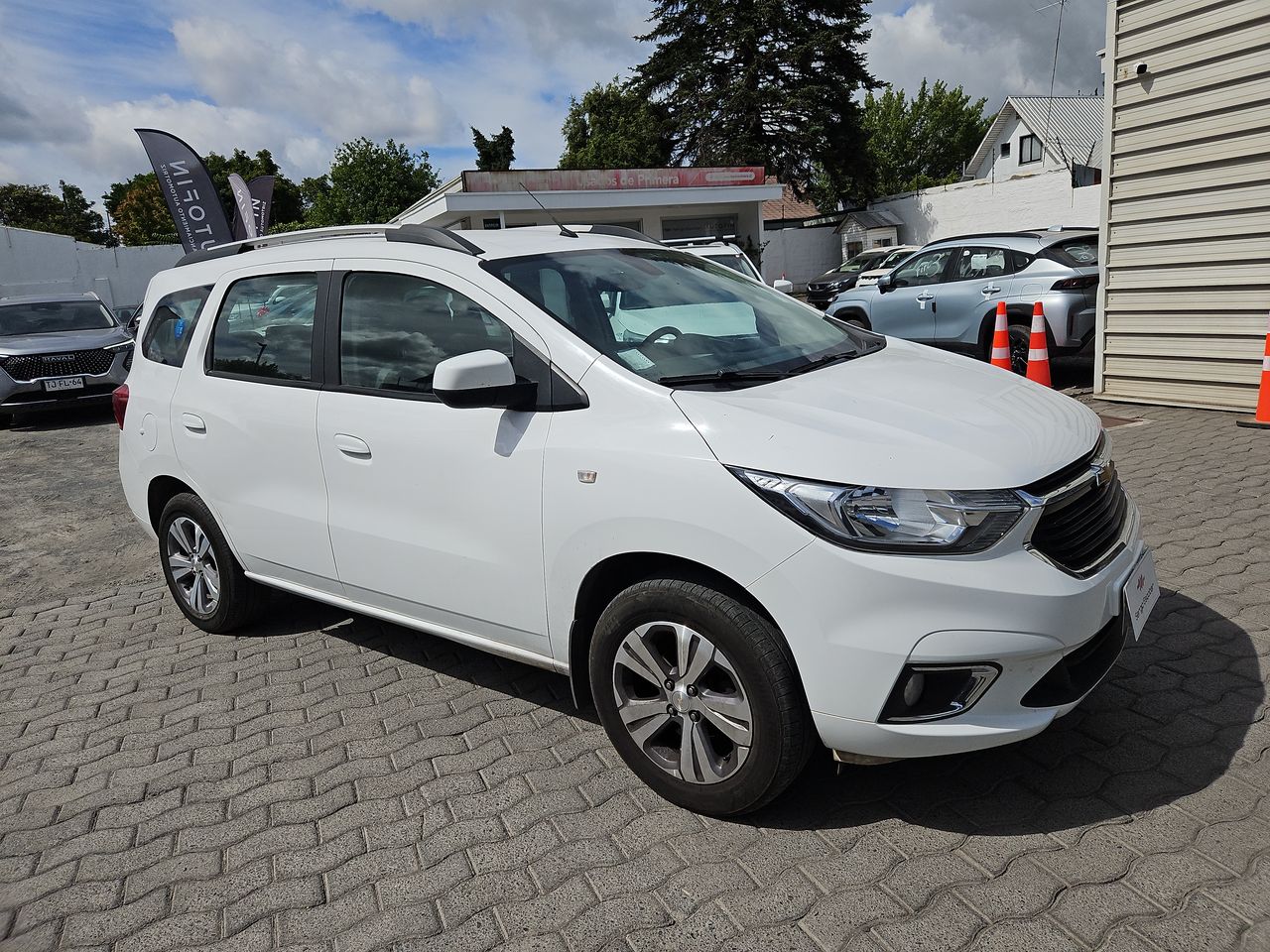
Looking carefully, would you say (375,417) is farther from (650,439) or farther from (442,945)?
(442,945)

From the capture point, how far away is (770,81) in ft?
140

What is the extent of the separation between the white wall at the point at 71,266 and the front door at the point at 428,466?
31.3m

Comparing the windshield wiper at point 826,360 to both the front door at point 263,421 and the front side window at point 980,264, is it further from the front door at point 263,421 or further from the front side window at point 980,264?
the front side window at point 980,264

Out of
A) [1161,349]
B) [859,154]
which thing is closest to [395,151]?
[859,154]

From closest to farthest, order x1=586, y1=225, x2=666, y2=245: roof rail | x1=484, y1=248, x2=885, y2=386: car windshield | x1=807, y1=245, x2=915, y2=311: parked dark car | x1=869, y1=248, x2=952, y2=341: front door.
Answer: x1=484, y1=248, x2=885, y2=386: car windshield
x1=586, y1=225, x2=666, y2=245: roof rail
x1=869, y1=248, x2=952, y2=341: front door
x1=807, y1=245, x2=915, y2=311: parked dark car

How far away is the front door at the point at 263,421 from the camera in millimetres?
3721

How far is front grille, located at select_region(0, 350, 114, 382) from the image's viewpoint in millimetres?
11977

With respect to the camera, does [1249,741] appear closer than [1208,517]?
Yes

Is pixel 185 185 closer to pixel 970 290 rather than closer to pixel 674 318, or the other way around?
pixel 970 290

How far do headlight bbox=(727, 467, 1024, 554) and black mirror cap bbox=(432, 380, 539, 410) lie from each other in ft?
3.25

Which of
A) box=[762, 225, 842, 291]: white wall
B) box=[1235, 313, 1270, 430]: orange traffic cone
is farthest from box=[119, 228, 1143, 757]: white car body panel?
box=[762, 225, 842, 291]: white wall

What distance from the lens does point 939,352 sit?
3734 millimetres

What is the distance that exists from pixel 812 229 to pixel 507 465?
39923 millimetres

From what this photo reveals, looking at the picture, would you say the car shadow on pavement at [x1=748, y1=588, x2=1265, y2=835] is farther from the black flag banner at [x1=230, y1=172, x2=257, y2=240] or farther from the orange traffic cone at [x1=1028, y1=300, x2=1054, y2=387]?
the black flag banner at [x1=230, y1=172, x2=257, y2=240]
